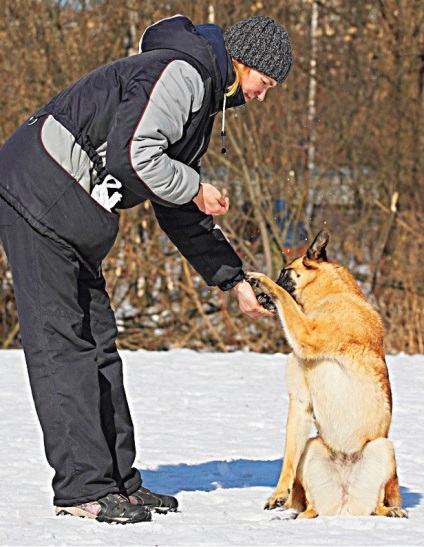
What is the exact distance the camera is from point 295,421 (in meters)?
4.23

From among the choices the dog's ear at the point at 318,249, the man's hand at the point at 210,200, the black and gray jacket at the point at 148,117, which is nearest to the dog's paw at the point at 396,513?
the dog's ear at the point at 318,249

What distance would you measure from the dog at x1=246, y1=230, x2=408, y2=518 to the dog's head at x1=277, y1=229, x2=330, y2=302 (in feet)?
1.09

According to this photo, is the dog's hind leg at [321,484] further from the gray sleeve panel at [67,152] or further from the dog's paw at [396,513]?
the gray sleeve panel at [67,152]

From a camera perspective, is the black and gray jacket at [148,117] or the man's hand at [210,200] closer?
the black and gray jacket at [148,117]

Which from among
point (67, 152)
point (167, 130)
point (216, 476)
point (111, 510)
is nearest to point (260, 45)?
point (167, 130)

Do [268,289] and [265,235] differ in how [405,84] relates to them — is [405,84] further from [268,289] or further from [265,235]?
[268,289]

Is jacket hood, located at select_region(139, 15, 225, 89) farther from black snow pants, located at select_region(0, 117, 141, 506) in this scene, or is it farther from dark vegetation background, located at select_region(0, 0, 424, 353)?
dark vegetation background, located at select_region(0, 0, 424, 353)

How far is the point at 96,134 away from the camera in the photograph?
348 centimetres

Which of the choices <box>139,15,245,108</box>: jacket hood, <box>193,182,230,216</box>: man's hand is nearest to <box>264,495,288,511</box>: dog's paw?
<box>193,182,230,216</box>: man's hand

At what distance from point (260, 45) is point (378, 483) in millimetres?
1808

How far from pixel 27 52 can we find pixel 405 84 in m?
5.10

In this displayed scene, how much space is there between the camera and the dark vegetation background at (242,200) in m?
11.6

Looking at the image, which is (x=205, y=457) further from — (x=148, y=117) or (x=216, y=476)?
(x=148, y=117)

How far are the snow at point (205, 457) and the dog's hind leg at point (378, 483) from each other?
126 mm
